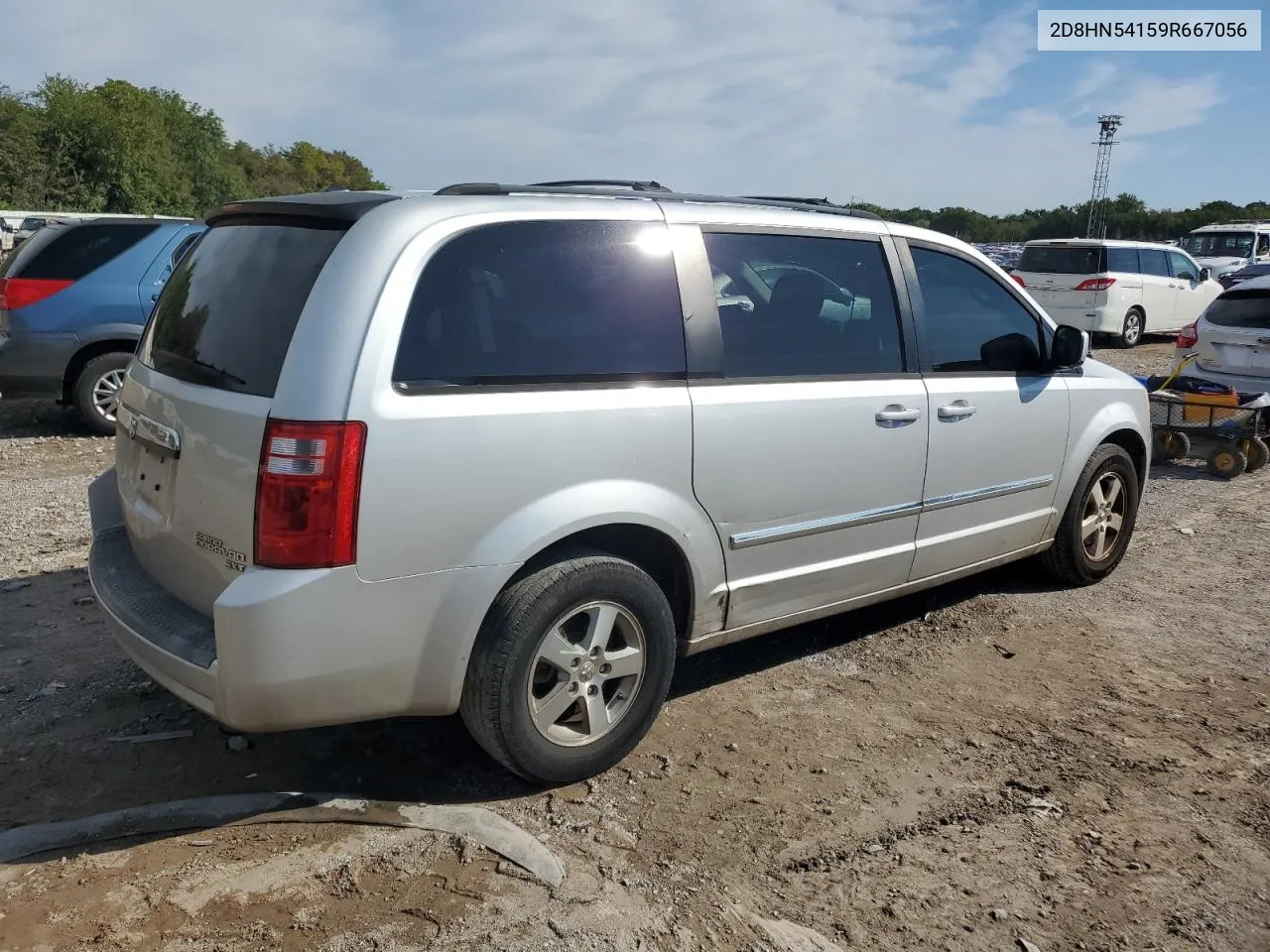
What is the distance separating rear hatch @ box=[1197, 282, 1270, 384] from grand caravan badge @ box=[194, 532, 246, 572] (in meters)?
9.04

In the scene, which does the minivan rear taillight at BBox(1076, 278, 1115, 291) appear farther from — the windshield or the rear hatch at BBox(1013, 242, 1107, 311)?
the windshield

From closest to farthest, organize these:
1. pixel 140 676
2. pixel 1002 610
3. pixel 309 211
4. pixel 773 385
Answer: pixel 309 211
pixel 773 385
pixel 140 676
pixel 1002 610

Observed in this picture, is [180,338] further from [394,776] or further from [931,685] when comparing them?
[931,685]

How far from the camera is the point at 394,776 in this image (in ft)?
11.1

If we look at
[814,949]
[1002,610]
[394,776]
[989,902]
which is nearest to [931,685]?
[1002,610]

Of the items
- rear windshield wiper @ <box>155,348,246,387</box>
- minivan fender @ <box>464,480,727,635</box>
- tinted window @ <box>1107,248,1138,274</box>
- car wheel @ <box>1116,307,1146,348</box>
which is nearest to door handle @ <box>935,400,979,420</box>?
minivan fender @ <box>464,480,727,635</box>

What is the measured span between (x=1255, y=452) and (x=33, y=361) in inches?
392

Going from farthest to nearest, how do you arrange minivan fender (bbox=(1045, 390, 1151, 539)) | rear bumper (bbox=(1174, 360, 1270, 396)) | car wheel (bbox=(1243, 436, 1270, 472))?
rear bumper (bbox=(1174, 360, 1270, 396)) < car wheel (bbox=(1243, 436, 1270, 472)) < minivan fender (bbox=(1045, 390, 1151, 539))

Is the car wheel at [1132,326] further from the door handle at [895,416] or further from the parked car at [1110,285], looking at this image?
the door handle at [895,416]

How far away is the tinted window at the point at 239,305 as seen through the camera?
2.97 meters

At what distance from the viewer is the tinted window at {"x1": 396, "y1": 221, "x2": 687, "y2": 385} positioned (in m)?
2.99

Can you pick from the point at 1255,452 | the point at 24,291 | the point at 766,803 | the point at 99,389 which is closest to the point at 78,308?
the point at 24,291

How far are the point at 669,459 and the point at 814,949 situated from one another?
4.92 feet

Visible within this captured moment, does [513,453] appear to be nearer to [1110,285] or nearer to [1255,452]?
[1255,452]
